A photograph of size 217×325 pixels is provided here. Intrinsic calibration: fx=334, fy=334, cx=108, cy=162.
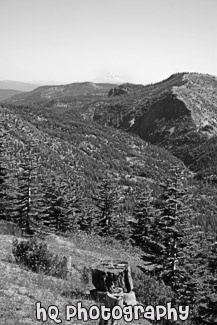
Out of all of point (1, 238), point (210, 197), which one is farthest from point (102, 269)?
point (210, 197)

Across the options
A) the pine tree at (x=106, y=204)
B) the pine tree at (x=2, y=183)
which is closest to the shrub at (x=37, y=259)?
the pine tree at (x=2, y=183)

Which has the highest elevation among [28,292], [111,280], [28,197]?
[111,280]

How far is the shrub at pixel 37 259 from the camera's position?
1468 centimetres

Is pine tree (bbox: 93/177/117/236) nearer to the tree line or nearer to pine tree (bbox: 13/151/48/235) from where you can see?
the tree line

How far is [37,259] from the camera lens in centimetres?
1495

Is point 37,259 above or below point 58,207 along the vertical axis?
above

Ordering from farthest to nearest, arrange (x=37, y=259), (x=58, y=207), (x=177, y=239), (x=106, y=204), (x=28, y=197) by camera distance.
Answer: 1. (x=106, y=204)
2. (x=58, y=207)
3. (x=28, y=197)
4. (x=177, y=239)
5. (x=37, y=259)

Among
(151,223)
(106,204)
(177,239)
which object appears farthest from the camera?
(151,223)

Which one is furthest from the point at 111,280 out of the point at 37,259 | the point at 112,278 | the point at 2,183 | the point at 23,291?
the point at 2,183

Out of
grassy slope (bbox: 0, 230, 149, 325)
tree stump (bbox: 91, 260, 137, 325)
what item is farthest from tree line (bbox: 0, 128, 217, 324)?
grassy slope (bbox: 0, 230, 149, 325)

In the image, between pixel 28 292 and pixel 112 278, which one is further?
pixel 112 278

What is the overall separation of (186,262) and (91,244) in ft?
26.5

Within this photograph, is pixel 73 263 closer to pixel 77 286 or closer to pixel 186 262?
pixel 77 286

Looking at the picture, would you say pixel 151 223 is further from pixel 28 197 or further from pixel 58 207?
pixel 28 197
